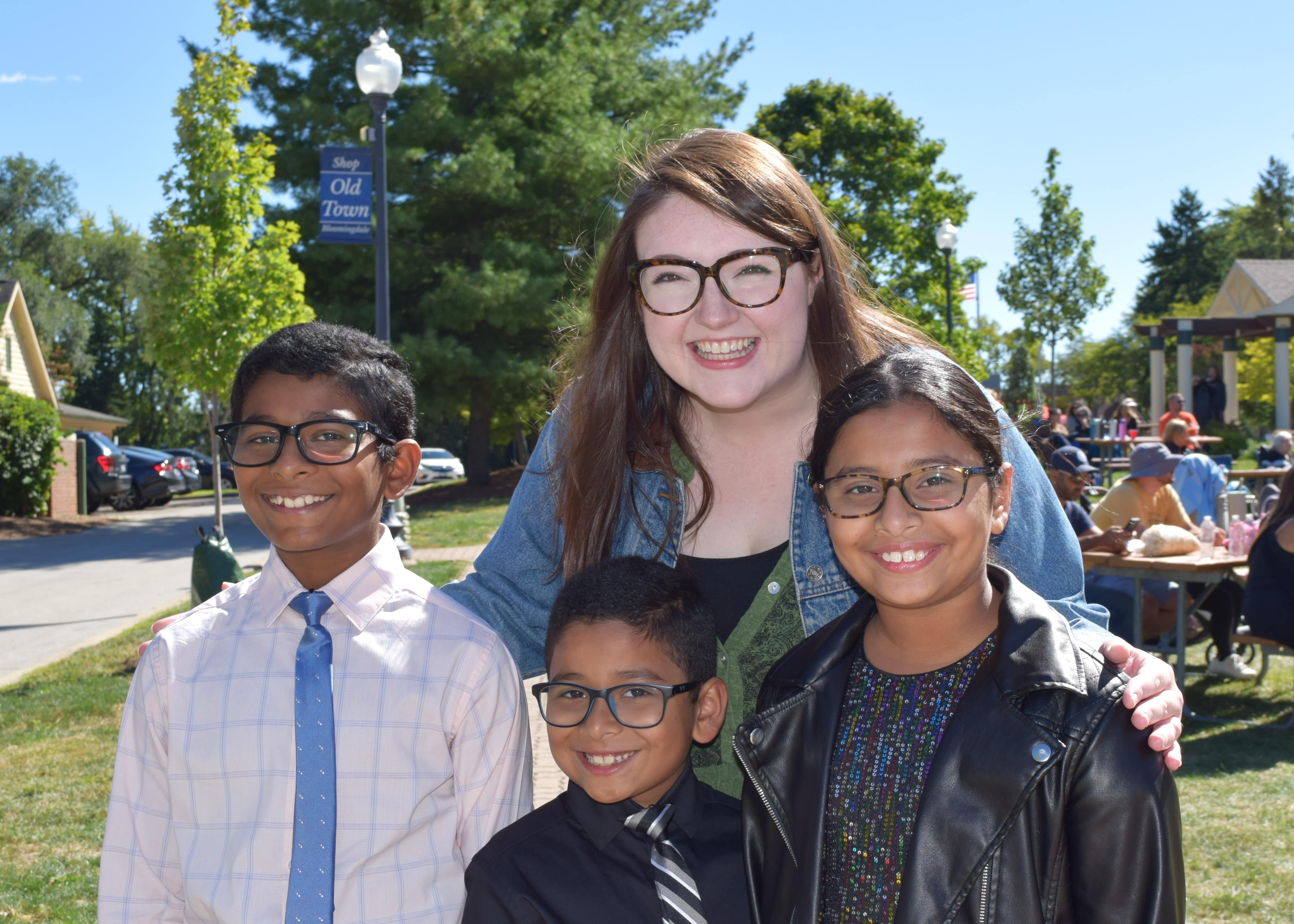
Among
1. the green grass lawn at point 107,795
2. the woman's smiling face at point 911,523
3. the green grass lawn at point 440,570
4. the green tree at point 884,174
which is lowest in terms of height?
the green grass lawn at point 107,795

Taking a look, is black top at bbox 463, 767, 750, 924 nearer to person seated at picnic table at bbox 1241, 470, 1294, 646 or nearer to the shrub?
person seated at picnic table at bbox 1241, 470, 1294, 646

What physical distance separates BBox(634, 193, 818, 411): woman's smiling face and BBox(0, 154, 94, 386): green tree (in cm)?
5169

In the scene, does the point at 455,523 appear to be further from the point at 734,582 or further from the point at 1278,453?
the point at 734,582

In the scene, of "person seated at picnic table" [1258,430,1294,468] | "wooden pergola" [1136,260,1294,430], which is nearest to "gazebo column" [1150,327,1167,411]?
"wooden pergola" [1136,260,1294,430]

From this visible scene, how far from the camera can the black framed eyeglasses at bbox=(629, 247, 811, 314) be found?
2273 mm

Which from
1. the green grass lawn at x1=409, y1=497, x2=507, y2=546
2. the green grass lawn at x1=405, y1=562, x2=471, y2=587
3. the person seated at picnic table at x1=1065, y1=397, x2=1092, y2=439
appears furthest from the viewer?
the person seated at picnic table at x1=1065, y1=397, x2=1092, y2=439

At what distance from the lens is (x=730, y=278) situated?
2281 mm

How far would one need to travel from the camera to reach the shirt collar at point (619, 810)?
81.2 inches

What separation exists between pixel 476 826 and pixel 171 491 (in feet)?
92.5

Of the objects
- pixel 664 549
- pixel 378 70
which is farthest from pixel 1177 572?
pixel 378 70

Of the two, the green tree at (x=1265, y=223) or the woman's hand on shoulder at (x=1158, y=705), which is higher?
the green tree at (x=1265, y=223)

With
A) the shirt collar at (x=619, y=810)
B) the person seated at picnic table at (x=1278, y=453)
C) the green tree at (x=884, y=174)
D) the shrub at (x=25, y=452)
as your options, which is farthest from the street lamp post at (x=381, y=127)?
the green tree at (x=884, y=174)

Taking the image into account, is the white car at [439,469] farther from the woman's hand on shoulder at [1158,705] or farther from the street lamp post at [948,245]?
the woman's hand on shoulder at [1158,705]

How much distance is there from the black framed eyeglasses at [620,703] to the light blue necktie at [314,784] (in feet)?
1.36
